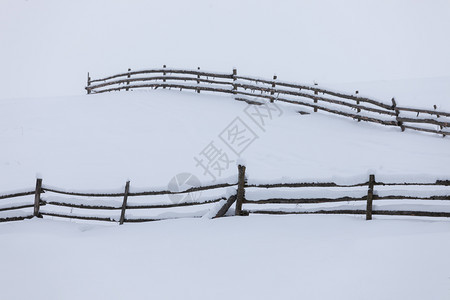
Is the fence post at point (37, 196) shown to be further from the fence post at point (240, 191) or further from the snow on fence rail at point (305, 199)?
the fence post at point (240, 191)

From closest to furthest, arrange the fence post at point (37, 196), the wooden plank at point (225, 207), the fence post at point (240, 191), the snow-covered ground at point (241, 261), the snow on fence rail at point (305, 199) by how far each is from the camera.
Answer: the snow-covered ground at point (241, 261) < the snow on fence rail at point (305, 199) < the fence post at point (240, 191) < the wooden plank at point (225, 207) < the fence post at point (37, 196)

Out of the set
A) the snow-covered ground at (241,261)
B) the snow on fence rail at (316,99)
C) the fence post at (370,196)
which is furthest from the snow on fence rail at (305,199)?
the snow on fence rail at (316,99)

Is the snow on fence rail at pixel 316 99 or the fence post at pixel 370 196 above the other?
the snow on fence rail at pixel 316 99

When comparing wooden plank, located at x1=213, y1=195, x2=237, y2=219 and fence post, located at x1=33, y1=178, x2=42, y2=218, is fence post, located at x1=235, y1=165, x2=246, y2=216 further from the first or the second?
fence post, located at x1=33, y1=178, x2=42, y2=218

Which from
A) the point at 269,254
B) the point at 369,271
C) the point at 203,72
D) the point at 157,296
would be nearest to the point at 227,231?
the point at 269,254

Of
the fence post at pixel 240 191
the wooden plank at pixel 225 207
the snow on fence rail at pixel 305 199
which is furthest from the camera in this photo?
the wooden plank at pixel 225 207

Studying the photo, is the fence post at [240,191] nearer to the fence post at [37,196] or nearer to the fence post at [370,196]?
the fence post at [370,196]

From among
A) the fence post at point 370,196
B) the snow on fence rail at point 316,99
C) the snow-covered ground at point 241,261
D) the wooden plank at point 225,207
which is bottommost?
the snow-covered ground at point 241,261

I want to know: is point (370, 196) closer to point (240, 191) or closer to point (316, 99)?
point (240, 191)

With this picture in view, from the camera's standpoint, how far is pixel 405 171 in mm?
11195

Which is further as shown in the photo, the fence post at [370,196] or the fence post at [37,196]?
the fence post at [37,196]

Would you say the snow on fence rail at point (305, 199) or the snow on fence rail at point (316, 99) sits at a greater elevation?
the snow on fence rail at point (316, 99)

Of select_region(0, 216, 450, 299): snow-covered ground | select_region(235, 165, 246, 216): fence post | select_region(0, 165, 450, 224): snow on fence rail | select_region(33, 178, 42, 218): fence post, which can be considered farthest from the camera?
select_region(33, 178, 42, 218): fence post

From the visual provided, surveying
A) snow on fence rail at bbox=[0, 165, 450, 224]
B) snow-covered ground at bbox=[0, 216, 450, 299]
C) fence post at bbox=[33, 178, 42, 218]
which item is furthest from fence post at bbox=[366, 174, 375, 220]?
fence post at bbox=[33, 178, 42, 218]
